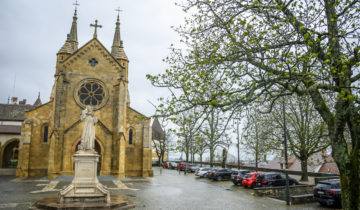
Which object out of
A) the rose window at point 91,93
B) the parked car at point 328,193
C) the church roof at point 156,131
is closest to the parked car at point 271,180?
the parked car at point 328,193

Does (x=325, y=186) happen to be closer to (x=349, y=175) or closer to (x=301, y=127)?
(x=349, y=175)

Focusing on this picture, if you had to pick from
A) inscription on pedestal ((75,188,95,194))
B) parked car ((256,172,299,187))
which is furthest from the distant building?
parked car ((256,172,299,187))

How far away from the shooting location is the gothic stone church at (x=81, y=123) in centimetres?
2809

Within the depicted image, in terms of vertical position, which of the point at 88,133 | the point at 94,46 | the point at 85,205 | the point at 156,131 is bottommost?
the point at 85,205

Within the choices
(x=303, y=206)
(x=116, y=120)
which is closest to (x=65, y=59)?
(x=116, y=120)

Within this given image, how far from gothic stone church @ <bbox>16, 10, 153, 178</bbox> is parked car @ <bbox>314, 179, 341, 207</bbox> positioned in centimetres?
1967

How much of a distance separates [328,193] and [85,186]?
1286 cm

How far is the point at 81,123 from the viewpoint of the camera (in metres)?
28.7

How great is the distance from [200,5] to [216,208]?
981 cm

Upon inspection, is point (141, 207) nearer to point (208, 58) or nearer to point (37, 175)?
point (208, 58)

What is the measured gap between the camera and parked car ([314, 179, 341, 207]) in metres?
13.9

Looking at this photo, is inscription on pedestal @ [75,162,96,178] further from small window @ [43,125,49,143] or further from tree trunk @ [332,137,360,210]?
small window @ [43,125,49,143]

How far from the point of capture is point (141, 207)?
1330cm

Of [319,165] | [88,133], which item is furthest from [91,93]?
[319,165]
